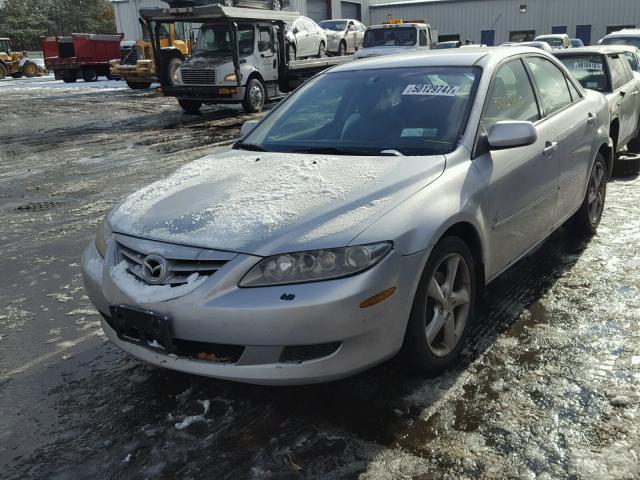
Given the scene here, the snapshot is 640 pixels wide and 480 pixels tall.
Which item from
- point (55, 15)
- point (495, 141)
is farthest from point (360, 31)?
point (55, 15)

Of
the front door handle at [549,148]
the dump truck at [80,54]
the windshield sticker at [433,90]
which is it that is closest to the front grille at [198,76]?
the windshield sticker at [433,90]

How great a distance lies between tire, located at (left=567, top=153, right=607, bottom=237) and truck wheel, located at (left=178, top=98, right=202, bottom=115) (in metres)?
13.4

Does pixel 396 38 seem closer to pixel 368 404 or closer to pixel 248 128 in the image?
pixel 248 128

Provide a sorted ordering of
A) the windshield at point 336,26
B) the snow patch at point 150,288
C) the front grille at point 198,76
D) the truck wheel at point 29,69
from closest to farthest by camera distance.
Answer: the snow patch at point 150,288 → the front grille at point 198,76 → the windshield at point 336,26 → the truck wheel at point 29,69

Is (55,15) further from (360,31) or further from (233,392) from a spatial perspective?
(233,392)

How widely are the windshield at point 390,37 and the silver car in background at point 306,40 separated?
234 centimetres

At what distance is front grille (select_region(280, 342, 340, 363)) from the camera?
100 inches

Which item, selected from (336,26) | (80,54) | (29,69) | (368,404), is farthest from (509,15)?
(368,404)

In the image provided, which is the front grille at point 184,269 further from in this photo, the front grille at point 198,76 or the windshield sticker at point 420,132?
the front grille at point 198,76

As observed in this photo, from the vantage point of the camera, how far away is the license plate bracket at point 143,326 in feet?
8.59

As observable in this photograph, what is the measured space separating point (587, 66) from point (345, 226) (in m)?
6.07

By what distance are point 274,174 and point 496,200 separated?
48.8 inches

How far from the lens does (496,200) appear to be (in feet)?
11.1

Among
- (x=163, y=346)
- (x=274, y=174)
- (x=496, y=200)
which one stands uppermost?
(x=274, y=174)
